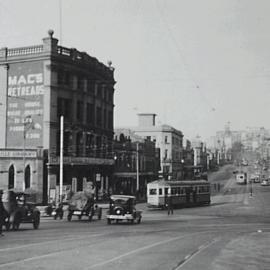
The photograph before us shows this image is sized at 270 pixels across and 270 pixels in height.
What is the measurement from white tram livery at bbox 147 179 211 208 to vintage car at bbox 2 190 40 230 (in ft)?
75.8

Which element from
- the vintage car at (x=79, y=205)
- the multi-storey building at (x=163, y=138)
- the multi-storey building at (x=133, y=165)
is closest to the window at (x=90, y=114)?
the multi-storey building at (x=133, y=165)

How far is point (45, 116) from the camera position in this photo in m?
51.5

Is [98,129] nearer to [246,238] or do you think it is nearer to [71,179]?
[71,179]

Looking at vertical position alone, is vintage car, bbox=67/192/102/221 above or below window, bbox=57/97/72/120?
below

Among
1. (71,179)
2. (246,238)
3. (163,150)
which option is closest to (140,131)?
(163,150)

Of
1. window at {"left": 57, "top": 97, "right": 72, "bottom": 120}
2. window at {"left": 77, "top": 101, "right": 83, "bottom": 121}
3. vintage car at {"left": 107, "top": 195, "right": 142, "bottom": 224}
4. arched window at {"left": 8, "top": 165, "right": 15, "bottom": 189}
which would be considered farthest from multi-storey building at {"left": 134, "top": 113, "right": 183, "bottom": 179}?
vintage car at {"left": 107, "top": 195, "right": 142, "bottom": 224}

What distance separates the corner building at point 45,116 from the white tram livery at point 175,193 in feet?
28.1

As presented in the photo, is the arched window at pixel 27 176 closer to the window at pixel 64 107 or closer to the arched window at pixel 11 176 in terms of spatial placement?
the arched window at pixel 11 176

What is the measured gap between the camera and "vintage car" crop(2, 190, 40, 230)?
2514cm

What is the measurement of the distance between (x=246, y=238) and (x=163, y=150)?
86391 millimetres

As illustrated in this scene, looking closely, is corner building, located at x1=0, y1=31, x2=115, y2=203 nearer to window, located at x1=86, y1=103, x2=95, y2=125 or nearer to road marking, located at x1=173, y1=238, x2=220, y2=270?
window, located at x1=86, y1=103, x2=95, y2=125

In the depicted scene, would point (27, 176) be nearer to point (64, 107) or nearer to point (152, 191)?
point (64, 107)

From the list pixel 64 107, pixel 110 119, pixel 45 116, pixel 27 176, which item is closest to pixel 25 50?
pixel 64 107

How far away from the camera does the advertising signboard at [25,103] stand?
5175 cm
